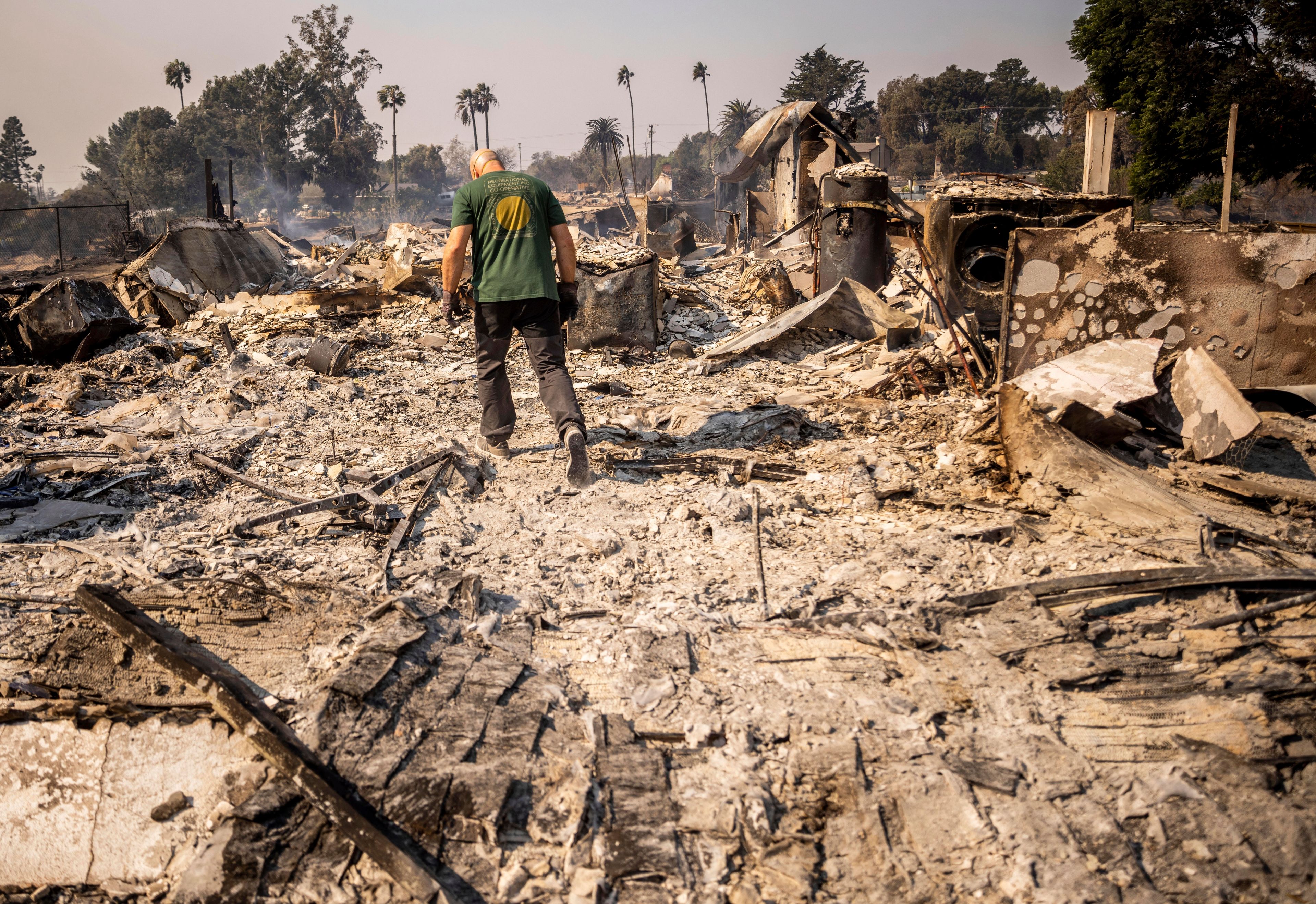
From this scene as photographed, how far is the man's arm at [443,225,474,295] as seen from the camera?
13.1 ft

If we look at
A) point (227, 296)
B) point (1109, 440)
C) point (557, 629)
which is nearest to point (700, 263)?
point (227, 296)

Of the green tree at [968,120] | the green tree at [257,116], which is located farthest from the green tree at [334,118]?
the green tree at [968,120]

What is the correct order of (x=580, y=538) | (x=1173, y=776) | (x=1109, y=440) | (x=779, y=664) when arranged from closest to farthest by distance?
(x=1173, y=776)
(x=779, y=664)
(x=580, y=538)
(x=1109, y=440)

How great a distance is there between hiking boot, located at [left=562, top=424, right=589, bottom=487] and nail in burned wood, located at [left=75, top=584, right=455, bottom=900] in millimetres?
1878

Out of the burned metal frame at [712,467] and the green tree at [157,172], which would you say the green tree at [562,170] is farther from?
the burned metal frame at [712,467]

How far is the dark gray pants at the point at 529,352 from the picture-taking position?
13.1 ft

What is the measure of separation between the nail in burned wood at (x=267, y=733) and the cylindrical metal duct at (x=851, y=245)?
7.96 metres

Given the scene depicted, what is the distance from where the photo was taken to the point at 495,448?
14.1ft

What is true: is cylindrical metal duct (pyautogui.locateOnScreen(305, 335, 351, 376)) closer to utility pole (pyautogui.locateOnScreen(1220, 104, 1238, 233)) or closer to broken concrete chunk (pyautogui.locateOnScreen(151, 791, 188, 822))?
broken concrete chunk (pyautogui.locateOnScreen(151, 791, 188, 822))

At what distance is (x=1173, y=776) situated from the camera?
5.92 ft

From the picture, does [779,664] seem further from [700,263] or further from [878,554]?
[700,263]

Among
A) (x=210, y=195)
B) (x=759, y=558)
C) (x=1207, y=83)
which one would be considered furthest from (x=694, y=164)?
(x=759, y=558)

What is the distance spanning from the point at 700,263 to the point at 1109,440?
551 inches

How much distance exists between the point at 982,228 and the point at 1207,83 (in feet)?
46.7
